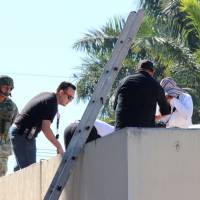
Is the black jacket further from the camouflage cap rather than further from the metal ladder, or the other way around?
the camouflage cap

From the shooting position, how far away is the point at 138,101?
7.11 m

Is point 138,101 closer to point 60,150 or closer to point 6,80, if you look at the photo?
point 60,150

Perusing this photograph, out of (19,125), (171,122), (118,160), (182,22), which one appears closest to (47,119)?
(19,125)


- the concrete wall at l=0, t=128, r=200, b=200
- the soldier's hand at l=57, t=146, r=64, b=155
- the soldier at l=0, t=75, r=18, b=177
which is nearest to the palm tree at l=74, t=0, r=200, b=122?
the soldier at l=0, t=75, r=18, b=177

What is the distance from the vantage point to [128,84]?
7.23m

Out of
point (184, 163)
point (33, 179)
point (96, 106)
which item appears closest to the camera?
point (184, 163)

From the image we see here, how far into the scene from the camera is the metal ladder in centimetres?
704

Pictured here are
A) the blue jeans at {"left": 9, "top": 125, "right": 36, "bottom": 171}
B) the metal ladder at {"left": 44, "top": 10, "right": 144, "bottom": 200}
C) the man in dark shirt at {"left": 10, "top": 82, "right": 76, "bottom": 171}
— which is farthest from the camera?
the blue jeans at {"left": 9, "top": 125, "right": 36, "bottom": 171}

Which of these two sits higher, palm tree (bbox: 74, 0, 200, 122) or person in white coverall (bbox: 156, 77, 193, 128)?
palm tree (bbox: 74, 0, 200, 122)

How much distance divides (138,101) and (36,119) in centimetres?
160

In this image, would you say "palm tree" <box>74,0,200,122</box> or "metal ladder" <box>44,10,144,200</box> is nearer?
"metal ladder" <box>44,10,144,200</box>

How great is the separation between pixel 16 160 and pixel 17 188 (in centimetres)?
29

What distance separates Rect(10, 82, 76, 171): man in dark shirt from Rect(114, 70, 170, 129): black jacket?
3.03ft

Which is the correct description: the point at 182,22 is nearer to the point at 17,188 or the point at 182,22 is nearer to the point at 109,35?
the point at 109,35
